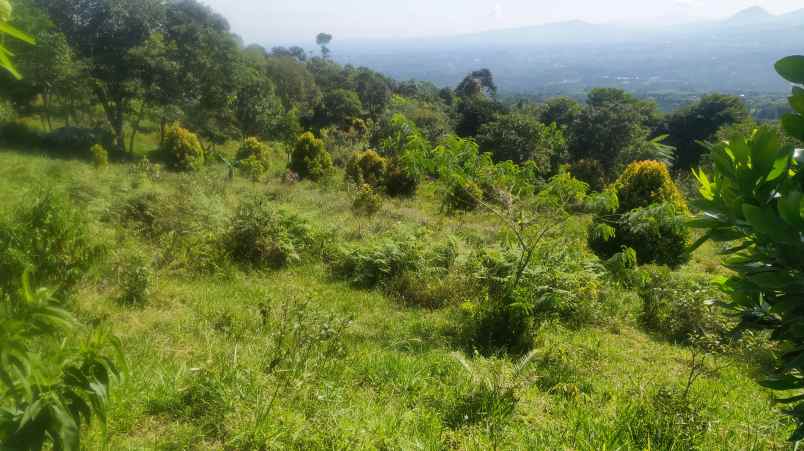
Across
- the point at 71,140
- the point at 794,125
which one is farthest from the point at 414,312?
the point at 71,140

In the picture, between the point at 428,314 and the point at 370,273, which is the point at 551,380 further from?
the point at 370,273

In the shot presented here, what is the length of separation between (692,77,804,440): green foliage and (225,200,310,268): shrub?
22.6ft

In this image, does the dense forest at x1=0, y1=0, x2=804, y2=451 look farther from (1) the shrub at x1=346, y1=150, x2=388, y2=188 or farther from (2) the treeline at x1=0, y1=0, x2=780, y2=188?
(1) the shrub at x1=346, y1=150, x2=388, y2=188

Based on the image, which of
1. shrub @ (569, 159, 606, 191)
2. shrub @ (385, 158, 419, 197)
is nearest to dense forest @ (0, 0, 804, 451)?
shrub @ (385, 158, 419, 197)

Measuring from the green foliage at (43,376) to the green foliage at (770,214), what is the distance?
1.71 m

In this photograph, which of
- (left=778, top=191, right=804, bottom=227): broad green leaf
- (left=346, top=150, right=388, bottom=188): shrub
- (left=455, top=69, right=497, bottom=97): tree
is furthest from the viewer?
(left=455, top=69, right=497, bottom=97): tree

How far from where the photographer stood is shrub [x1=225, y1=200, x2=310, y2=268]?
7531 mm

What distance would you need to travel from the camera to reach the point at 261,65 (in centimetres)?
3428

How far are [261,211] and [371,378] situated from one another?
16.0 feet

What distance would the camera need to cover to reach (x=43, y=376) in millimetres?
1266

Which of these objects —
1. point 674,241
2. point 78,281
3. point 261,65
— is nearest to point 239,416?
point 78,281

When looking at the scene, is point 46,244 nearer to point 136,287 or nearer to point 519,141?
point 136,287

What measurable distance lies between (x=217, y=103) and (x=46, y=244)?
19.7 meters

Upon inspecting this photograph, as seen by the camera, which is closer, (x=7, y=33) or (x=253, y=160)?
(x=7, y=33)
